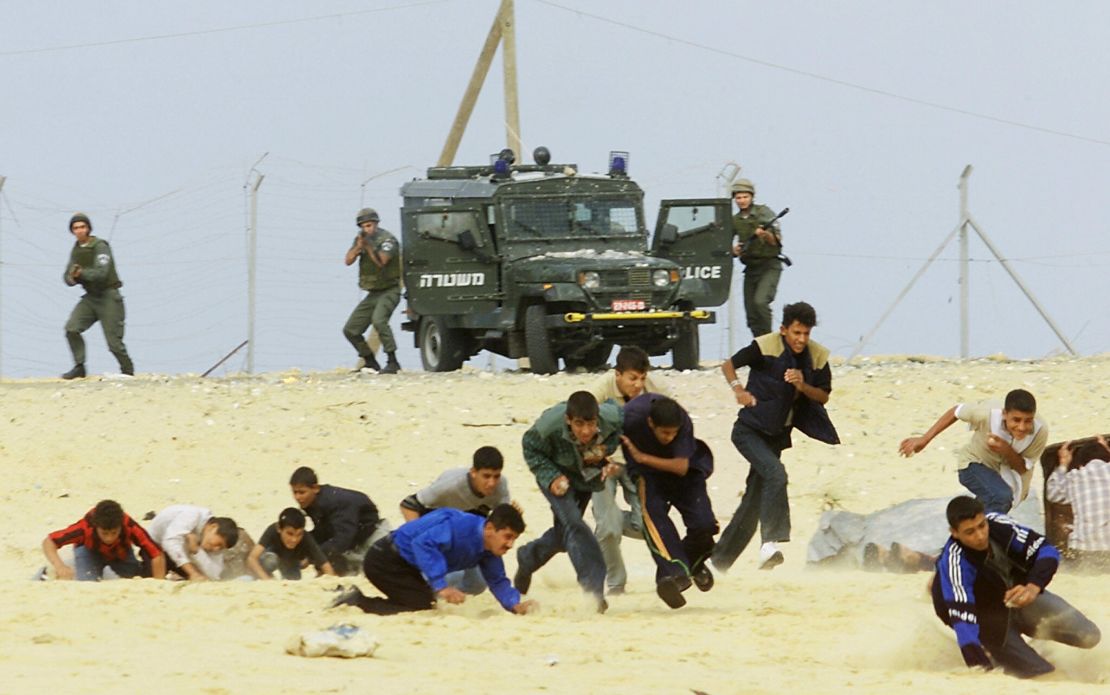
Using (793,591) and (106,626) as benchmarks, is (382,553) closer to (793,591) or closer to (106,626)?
(106,626)

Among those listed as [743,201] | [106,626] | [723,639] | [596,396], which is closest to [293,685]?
[106,626]

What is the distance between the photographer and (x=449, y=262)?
66.1 ft

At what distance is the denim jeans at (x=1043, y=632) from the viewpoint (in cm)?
840

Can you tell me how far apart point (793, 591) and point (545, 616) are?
172 centimetres

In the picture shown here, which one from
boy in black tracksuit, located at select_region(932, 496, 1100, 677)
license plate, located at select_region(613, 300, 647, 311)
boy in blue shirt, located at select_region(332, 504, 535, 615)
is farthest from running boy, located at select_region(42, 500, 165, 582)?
license plate, located at select_region(613, 300, 647, 311)

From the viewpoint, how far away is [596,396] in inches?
436

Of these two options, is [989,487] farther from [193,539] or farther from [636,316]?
[636,316]

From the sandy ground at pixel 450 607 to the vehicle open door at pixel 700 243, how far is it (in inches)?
65.3

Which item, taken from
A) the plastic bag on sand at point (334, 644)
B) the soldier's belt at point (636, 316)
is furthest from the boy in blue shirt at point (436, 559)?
the soldier's belt at point (636, 316)

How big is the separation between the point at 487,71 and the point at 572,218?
18.5ft

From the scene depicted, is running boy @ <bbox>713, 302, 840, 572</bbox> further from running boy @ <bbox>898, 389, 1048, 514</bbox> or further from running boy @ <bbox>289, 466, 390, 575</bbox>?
running boy @ <bbox>289, 466, 390, 575</bbox>

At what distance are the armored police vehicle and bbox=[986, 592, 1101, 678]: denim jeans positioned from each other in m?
11.3

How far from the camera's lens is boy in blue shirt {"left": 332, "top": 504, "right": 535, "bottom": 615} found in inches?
379

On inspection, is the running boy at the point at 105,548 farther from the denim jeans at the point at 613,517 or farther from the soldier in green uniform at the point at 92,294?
the soldier in green uniform at the point at 92,294
